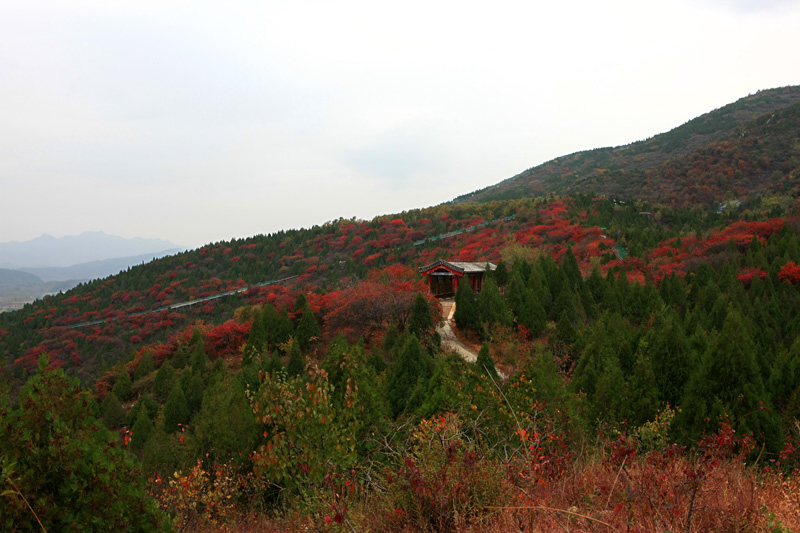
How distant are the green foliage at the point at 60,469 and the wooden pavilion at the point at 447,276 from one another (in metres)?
21.7

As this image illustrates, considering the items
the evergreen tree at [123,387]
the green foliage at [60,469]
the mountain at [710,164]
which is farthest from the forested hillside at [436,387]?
the mountain at [710,164]

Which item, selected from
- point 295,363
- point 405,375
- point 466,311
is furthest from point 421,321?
point 405,375

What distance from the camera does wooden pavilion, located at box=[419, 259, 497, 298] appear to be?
24.9 meters

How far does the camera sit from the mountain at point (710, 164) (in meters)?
57.2

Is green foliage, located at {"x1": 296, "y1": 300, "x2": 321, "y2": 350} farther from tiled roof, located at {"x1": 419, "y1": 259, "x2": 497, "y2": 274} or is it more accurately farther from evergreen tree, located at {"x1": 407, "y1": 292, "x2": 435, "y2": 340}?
tiled roof, located at {"x1": 419, "y1": 259, "x2": 497, "y2": 274}

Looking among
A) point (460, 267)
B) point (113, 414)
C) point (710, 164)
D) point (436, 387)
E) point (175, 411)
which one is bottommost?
point (113, 414)

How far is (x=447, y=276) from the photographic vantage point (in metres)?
25.7

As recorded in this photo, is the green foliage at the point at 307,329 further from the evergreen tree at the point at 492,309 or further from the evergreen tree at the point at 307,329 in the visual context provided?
the evergreen tree at the point at 492,309

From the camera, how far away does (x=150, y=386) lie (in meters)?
22.7

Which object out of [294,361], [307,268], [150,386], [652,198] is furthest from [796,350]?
[652,198]

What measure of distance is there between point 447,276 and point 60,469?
22946 mm

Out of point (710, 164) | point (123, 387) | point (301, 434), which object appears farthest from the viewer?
point (710, 164)

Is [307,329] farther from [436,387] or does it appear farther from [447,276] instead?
[436,387]

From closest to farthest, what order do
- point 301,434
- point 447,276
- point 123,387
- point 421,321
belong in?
point 301,434 < point 421,321 < point 123,387 < point 447,276
